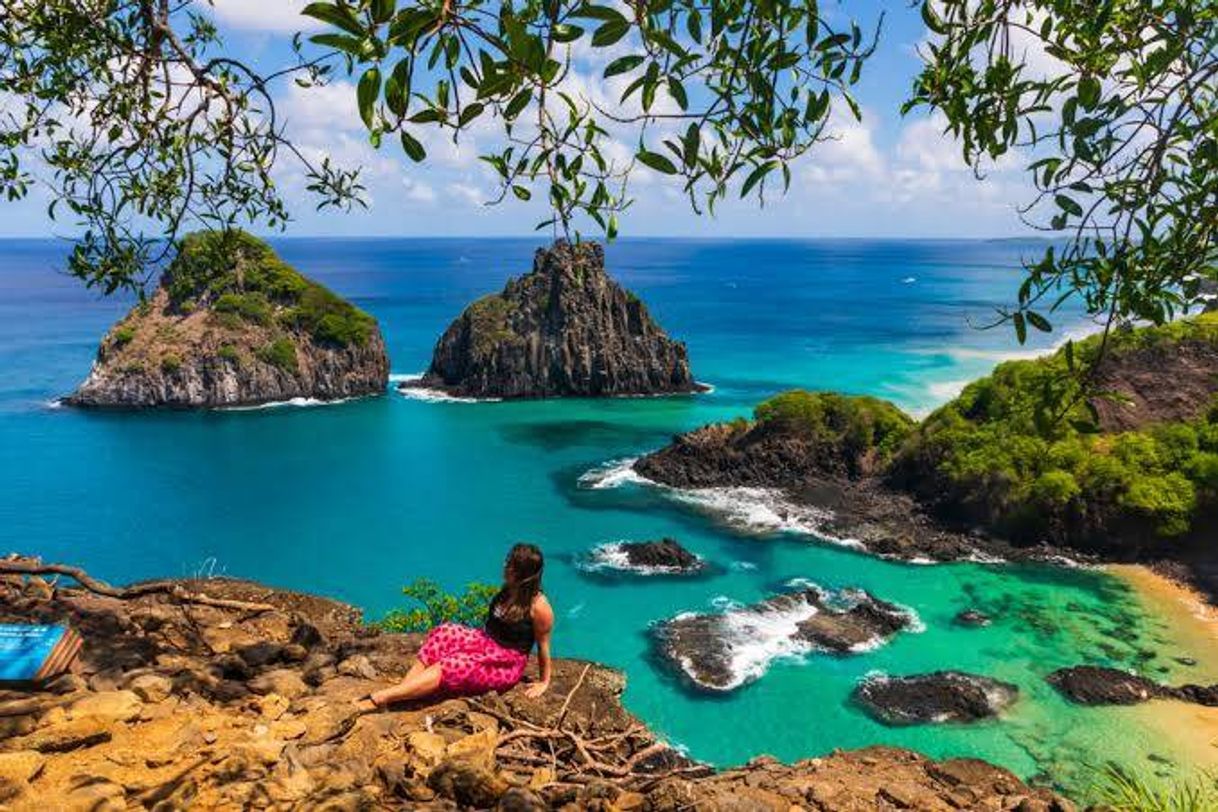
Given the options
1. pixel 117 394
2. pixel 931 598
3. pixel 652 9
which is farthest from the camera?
pixel 117 394

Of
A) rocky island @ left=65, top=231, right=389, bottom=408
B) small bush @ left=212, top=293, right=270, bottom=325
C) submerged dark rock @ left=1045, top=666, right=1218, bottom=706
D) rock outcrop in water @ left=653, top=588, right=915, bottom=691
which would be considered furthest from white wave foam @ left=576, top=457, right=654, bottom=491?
small bush @ left=212, top=293, right=270, bottom=325

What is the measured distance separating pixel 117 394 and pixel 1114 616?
275 feet

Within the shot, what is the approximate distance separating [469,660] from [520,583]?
86 centimetres

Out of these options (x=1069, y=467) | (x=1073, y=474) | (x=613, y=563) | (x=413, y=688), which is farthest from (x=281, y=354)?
(x=413, y=688)

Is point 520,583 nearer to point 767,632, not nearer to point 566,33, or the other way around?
point 566,33

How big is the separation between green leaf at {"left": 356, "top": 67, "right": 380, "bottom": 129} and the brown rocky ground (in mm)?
4660

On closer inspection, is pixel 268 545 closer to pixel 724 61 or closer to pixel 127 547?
pixel 127 547

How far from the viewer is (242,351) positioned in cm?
8262

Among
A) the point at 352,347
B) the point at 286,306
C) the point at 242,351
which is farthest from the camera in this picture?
the point at 286,306

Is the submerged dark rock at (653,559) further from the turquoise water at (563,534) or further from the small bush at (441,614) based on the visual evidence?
the small bush at (441,614)

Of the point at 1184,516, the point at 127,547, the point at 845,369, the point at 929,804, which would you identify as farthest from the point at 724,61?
the point at 845,369

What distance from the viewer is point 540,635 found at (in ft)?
26.2

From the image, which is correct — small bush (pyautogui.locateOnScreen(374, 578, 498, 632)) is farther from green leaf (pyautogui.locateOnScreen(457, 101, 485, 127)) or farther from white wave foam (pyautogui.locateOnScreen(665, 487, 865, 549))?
white wave foam (pyautogui.locateOnScreen(665, 487, 865, 549))

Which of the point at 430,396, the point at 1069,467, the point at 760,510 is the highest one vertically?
the point at 1069,467
